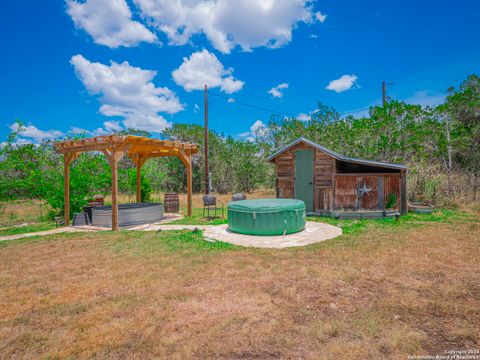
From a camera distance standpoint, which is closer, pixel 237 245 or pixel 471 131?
pixel 237 245

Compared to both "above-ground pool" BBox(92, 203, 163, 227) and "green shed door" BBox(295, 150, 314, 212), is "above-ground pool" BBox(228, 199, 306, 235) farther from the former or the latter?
"above-ground pool" BBox(92, 203, 163, 227)

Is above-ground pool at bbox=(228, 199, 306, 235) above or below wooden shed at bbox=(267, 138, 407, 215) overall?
below

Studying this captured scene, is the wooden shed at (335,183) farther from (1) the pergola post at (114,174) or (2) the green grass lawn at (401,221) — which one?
(1) the pergola post at (114,174)

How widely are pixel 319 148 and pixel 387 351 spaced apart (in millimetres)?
9523

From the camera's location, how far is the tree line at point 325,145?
1201 cm

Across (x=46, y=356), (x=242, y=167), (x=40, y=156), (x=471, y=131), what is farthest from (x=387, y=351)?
(x=242, y=167)

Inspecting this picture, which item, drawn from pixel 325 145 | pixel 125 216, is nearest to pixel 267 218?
pixel 125 216

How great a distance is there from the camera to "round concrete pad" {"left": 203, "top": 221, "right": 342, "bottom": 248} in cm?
679

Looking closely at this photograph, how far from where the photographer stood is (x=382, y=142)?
17.3 meters

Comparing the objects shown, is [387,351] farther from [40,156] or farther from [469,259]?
[40,156]

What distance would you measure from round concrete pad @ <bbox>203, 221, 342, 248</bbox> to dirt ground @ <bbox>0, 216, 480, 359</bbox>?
48 centimetres

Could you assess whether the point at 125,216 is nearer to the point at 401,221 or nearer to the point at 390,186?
the point at 401,221

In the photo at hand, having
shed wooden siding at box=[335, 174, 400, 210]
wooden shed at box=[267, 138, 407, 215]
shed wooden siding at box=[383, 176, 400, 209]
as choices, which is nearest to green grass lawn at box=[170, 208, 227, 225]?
wooden shed at box=[267, 138, 407, 215]

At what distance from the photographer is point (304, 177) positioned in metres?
12.1
